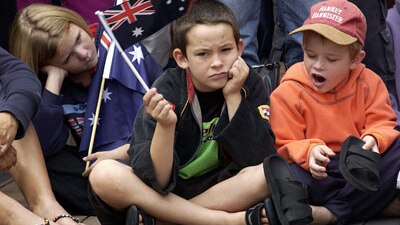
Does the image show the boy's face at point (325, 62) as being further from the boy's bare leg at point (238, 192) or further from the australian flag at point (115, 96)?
the australian flag at point (115, 96)

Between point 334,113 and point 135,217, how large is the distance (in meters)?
0.98

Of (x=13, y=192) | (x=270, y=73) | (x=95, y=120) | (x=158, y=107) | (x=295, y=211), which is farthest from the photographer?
(x=13, y=192)

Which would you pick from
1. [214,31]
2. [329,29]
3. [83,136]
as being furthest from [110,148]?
[329,29]

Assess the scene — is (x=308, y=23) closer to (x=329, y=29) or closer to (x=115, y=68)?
(x=329, y=29)

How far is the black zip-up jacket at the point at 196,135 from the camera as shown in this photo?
11.6 feet

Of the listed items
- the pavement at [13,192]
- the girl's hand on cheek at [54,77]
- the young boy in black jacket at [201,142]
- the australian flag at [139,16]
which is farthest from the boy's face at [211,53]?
the pavement at [13,192]

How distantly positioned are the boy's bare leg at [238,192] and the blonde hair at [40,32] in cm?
105

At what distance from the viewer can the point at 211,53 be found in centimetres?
363

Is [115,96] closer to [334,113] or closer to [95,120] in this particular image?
[95,120]

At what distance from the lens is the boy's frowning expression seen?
3.73 meters

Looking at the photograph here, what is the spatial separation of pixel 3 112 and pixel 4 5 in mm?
1688

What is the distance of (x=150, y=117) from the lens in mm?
3568

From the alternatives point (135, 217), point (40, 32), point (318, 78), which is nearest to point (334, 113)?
point (318, 78)

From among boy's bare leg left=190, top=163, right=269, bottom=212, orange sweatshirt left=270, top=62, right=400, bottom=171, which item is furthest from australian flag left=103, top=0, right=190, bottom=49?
boy's bare leg left=190, top=163, right=269, bottom=212
